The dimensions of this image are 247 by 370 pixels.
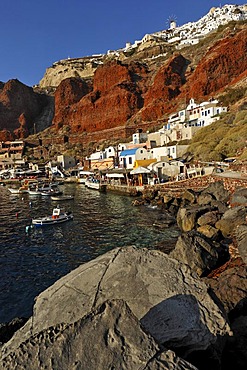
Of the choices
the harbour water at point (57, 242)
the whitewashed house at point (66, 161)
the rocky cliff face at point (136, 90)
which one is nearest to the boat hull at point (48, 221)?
the harbour water at point (57, 242)

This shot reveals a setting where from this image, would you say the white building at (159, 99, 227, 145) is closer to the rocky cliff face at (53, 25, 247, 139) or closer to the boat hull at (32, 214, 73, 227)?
the rocky cliff face at (53, 25, 247, 139)

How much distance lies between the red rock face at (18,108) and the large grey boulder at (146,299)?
14376 centimetres

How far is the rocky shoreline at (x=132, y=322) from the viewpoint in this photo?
3.19 metres

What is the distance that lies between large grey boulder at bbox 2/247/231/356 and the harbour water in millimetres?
7964

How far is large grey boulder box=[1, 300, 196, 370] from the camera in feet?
10.1

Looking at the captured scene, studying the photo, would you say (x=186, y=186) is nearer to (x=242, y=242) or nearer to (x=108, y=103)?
(x=242, y=242)

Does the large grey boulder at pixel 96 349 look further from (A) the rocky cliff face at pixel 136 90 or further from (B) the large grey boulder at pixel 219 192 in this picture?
(A) the rocky cliff face at pixel 136 90

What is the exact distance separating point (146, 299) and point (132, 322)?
150 centimetres

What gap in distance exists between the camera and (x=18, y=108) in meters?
151

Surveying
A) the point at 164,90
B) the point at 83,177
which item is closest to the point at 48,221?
the point at 83,177

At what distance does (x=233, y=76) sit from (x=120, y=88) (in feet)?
151

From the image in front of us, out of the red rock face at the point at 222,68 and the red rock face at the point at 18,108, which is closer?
the red rock face at the point at 222,68

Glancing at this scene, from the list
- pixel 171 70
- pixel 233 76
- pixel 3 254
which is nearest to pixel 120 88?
pixel 171 70

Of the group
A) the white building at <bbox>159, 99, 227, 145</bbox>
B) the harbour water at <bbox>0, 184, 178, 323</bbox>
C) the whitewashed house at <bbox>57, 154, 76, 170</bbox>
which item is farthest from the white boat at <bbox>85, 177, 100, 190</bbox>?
the whitewashed house at <bbox>57, 154, 76, 170</bbox>
